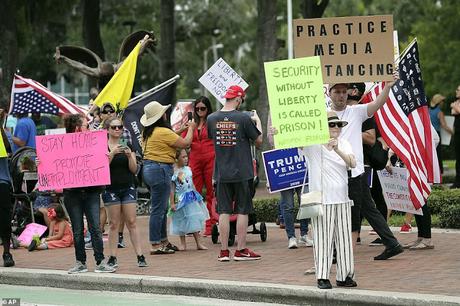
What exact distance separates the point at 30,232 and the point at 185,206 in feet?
8.64

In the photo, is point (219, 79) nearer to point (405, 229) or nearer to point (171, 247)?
point (171, 247)

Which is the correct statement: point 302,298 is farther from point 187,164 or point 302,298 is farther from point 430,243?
point 187,164

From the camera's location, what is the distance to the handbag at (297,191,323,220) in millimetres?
10375

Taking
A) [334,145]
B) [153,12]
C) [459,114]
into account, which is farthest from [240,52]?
[334,145]

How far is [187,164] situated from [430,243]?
3.46 m

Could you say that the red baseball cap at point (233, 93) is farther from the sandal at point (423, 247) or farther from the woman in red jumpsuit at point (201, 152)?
the sandal at point (423, 247)

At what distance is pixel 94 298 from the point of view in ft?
37.3

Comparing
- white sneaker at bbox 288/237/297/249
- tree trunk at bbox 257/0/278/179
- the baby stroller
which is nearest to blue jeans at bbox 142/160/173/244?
the baby stroller

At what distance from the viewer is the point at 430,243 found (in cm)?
1357

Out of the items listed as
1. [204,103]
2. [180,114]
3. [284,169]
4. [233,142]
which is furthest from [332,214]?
[180,114]

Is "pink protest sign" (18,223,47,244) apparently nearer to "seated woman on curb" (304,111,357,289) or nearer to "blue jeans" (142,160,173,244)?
"blue jeans" (142,160,173,244)

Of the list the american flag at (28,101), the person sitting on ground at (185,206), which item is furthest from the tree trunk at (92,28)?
the person sitting on ground at (185,206)

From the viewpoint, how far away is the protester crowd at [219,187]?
10508mm

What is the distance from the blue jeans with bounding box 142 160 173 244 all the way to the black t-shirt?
1.36 meters
